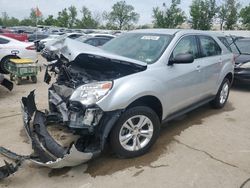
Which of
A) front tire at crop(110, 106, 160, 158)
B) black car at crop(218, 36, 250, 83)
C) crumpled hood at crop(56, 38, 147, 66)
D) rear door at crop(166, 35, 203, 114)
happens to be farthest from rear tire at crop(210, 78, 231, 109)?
crumpled hood at crop(56, 38, 147, 66)

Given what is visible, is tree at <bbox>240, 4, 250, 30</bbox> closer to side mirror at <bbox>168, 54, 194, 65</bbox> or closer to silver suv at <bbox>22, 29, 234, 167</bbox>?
silver suv at <bbox>22, 29, 234, 167</bbox>

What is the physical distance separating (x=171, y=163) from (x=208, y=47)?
280cm

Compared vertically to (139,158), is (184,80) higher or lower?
higher

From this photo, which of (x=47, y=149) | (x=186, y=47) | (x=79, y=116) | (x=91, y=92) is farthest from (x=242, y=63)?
(x=47, y=149)

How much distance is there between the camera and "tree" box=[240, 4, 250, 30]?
38881 millimetres

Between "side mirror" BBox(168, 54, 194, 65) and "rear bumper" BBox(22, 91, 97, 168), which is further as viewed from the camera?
"side mirror" BBox(168, 54, 194, 65)

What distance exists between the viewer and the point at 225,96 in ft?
22.0

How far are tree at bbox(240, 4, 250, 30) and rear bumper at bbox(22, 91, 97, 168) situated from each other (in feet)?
131

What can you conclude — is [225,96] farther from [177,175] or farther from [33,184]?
[33,184]

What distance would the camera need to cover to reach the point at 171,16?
43.4m

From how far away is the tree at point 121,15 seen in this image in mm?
62656

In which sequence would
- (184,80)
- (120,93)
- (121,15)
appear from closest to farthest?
(120,93) → (184,80) → (121,15)

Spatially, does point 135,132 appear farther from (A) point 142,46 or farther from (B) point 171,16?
(B) point 171,16

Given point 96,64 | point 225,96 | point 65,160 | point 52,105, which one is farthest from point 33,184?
point 225,96
